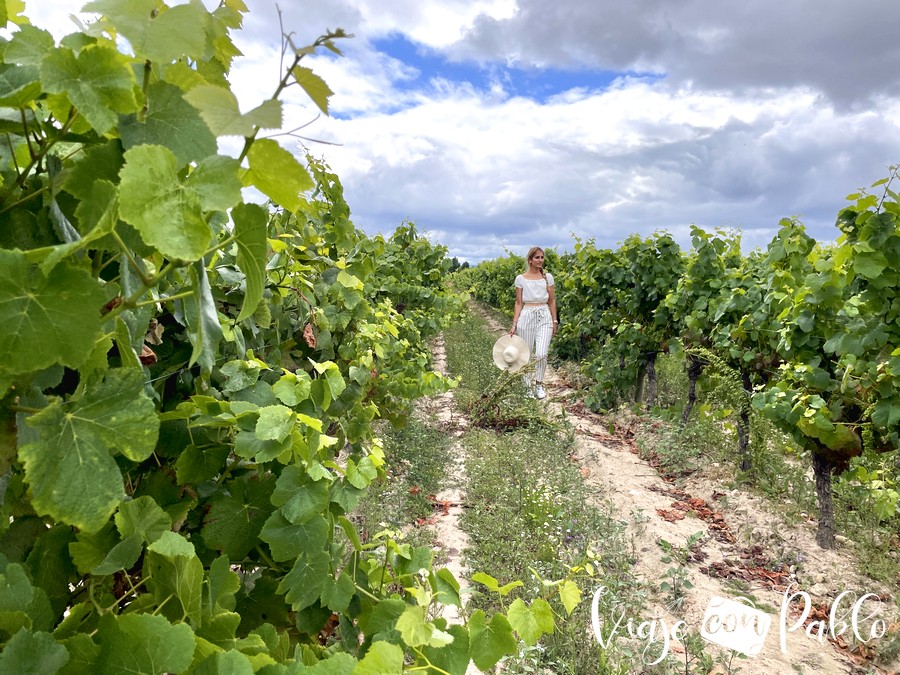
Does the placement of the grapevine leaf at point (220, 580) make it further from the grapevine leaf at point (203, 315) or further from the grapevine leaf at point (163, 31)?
the grapevine leaf at point (163, 31)

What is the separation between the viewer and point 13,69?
589mm

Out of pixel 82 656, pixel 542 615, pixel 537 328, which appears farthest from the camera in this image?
pixel 537 328

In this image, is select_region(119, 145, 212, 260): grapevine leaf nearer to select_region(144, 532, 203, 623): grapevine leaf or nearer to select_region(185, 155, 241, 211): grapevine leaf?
select_region(185, 155, 241, 211): grapevine leaf

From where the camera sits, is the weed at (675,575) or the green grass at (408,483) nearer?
the weed at (675,575)

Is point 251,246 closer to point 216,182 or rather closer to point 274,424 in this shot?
point 216,182

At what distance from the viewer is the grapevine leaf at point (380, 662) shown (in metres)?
0.73

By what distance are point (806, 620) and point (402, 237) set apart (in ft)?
22.1

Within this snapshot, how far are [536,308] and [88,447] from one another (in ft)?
27.2

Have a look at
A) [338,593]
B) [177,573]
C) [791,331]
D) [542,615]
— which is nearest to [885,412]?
[791,331]

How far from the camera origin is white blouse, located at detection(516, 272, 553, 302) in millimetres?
8586

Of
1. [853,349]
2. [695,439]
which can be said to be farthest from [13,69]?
[695,439]

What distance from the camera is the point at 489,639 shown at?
42.4 inches

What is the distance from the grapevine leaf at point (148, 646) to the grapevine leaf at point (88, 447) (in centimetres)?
16

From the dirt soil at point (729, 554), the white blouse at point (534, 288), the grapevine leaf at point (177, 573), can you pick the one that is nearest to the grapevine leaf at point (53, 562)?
the grapevine leaf at point (177, 573)
